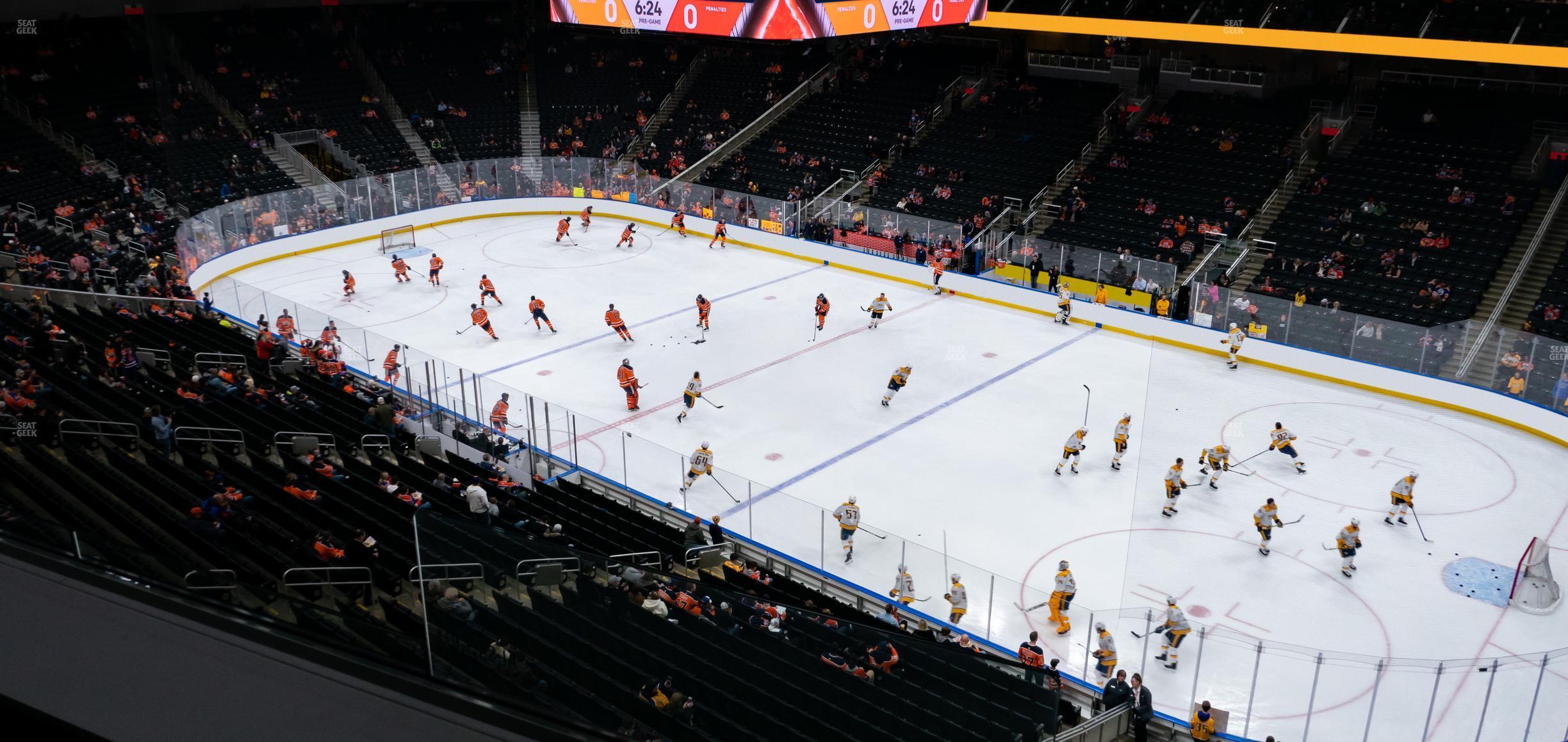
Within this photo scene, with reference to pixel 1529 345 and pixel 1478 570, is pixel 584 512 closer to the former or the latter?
pixel 1478 570

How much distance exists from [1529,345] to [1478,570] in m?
7.71

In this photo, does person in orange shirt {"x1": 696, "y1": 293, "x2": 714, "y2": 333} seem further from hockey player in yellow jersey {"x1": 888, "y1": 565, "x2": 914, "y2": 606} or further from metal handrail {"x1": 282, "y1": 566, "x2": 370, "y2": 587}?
metal handrail {"x1": 282, "y1": 566, "x2": 370, "y2": 587}

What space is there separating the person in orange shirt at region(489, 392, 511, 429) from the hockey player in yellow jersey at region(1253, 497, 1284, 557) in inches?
478

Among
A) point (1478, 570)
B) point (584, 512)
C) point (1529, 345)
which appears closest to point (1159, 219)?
Result: point (1529, 345)

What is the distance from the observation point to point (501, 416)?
18.7m

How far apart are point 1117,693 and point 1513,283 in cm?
1858

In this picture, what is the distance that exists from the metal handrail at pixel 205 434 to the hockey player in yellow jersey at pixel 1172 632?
11.8 metres

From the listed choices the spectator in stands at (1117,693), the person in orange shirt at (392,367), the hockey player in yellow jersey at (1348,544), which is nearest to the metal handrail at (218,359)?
the person in orange shirt at (392,367)

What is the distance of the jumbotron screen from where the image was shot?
2550 centimetres

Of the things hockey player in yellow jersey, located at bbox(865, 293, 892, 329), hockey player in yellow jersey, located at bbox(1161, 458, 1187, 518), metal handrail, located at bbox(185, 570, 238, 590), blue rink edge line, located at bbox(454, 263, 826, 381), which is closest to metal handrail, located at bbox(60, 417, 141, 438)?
blue rink edge line, located at bbox(454, 263, 826, 381)

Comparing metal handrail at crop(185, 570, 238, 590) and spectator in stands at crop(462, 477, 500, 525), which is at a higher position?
metal handrail at crop(185, 570, 238, 590)

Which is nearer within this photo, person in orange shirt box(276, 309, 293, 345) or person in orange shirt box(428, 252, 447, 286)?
person in orange shirt box(276, 309, 293, 345)

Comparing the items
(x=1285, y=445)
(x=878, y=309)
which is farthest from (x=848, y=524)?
(x=878, y=309)

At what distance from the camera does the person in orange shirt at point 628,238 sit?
3472 cm
